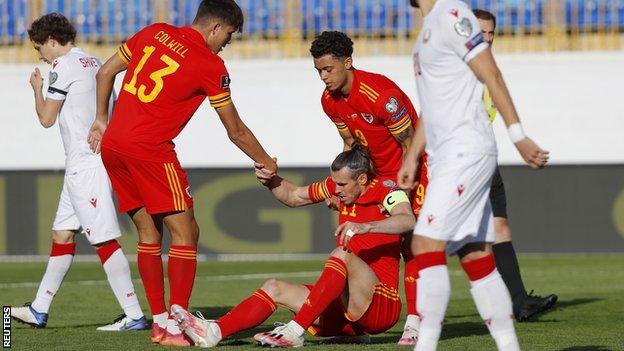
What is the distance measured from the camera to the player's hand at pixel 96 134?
27.2 ft

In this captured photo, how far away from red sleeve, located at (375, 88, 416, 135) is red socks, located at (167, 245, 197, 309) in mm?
1405

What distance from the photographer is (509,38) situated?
64.3ft

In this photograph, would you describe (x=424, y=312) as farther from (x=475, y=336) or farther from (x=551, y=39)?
(x=551, y=39)

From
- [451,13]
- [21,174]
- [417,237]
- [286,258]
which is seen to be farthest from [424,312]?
[21,174]

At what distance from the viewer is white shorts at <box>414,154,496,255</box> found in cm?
597

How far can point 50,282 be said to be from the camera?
916 cm

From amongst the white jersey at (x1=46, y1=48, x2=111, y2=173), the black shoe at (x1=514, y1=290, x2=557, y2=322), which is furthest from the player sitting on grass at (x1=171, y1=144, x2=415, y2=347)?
the black shoe at (x1=514, y1=290, x2=557, y2=322)

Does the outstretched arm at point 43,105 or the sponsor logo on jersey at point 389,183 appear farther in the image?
the outstretched arm at point 43,105

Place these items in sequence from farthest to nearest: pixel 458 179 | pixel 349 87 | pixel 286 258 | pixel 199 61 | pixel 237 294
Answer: pixel 286 258 → pixel 237 294 → pixel 349 87 → pixel 199 61 → pixel 458 179

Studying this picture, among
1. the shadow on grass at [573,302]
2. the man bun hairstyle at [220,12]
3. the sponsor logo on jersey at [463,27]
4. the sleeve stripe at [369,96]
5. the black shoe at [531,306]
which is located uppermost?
the sponsor logo on jersey at [463,27]

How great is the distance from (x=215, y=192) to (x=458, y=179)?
38.9 ft

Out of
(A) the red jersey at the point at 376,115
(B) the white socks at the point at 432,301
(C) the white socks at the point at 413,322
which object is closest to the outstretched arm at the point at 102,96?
(A) the red jersey at the point at 376,115

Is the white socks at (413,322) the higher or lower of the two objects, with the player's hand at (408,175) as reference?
lower

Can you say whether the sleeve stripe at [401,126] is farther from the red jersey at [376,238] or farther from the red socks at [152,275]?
the red socks at [152,275]
